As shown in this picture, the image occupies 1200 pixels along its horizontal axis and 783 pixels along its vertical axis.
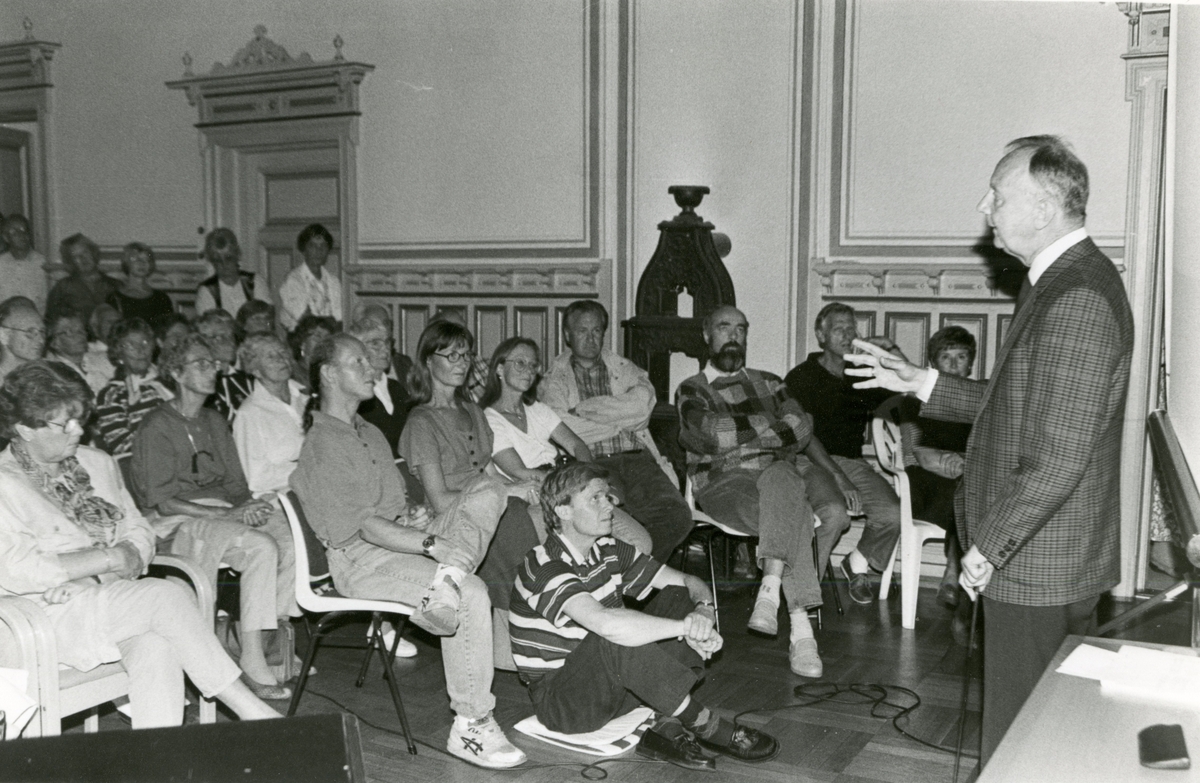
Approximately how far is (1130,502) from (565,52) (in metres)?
3.69

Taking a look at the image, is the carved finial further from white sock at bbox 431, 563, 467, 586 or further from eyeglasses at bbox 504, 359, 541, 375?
white sock at bbox 431, 563, 467, 586

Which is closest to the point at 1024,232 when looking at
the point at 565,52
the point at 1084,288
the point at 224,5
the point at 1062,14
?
the point at 1084,288

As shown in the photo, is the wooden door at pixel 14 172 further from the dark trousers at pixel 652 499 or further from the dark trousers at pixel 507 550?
the dark trousers at pixel 507 550

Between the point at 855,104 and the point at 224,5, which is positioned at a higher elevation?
the point at 224,5

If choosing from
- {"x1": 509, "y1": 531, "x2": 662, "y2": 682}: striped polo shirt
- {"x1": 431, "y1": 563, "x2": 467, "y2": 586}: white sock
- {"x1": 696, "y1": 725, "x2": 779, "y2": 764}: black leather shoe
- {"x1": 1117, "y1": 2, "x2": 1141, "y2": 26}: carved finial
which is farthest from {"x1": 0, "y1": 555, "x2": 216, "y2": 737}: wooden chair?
{"x1": 1117, "y1": 2, "x2": 1141, "y2": 26}: carved finial

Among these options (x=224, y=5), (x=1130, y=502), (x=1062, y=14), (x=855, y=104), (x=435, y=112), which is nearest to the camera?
(x=1130, y=502)

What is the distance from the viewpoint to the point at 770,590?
165 inches

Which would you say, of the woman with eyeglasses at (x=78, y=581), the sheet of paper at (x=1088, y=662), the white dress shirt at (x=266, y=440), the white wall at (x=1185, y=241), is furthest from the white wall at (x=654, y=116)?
the woman with eyeglasses at (x=78, y=581)

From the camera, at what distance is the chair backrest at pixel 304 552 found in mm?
3352

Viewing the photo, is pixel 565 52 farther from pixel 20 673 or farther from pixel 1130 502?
pixel 20 673

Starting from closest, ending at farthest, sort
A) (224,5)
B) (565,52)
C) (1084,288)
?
(1084,288), (565,52), (224,5)

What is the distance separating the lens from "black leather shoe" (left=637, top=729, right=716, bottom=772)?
3.10m

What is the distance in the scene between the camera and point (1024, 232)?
2240 millimetres

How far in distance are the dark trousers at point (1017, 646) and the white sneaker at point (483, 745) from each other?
1.29 m
